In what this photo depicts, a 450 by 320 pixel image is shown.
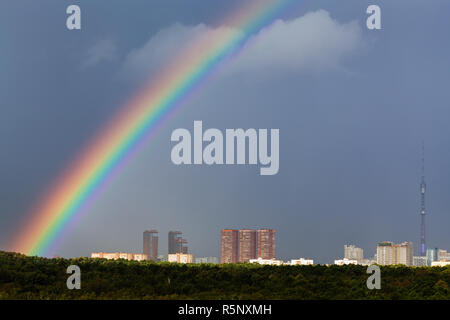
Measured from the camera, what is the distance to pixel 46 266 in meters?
20.6

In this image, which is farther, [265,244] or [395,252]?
[395,252]

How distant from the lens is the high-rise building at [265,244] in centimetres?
4090

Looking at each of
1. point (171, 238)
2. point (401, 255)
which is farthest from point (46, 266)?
point (401, 255)

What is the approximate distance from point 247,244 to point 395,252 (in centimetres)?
1132

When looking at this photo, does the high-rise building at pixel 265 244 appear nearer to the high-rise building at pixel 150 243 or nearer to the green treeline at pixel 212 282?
the high-rise building at pixel 150 243

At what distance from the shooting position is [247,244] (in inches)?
1711

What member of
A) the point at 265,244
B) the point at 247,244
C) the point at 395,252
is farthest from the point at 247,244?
the point at 395,252

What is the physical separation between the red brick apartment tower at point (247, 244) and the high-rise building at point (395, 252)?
8996 mm

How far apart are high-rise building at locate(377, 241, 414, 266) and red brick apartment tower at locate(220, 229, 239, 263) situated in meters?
10.2

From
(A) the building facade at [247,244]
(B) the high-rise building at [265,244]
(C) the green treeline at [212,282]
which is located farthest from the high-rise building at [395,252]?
(C) the green treeline at [212,282]

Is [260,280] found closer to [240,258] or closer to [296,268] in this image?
[296,268]

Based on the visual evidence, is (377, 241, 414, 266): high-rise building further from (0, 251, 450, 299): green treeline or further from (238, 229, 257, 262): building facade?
(0, 251, 450, 299): green treeline

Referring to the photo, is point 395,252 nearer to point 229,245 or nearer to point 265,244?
point 265,244
